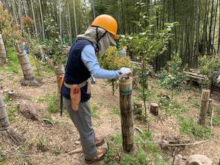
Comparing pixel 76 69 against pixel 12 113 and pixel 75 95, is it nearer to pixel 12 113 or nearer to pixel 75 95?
pixel 75 95

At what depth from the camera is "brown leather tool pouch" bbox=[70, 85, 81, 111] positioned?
5.53ft

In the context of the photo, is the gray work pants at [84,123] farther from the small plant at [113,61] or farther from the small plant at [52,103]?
the small plant at [113,61]

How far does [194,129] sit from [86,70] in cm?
327

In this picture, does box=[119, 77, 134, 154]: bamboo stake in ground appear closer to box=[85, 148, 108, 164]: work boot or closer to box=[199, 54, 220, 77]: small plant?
box=[85, 148, 108, 164]: work boot

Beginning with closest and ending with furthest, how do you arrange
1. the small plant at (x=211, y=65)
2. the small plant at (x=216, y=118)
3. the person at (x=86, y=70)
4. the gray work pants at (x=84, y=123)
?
the person at (x=86, y=70)
the gray work pants at (x=84, y=123)
the small plant at (x=216, y=118)
the small plant at (x=211, y=65)

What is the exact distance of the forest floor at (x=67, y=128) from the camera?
6.76 feet

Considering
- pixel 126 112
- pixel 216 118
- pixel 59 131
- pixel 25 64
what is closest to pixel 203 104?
pixel 216 118

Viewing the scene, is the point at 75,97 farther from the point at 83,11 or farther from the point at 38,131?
the point at 83,11

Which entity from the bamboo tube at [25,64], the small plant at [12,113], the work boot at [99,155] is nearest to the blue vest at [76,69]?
the work boot at [99,155]

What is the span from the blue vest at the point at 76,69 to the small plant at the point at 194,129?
2940 mm

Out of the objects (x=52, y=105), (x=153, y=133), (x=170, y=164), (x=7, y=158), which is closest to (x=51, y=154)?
(x=7, y=158)

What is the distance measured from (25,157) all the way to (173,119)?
339cm

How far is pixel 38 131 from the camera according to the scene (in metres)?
2.44

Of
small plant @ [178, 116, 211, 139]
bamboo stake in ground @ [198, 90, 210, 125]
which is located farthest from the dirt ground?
bamboo stake in ground @ [198, 90, 210, 125]
